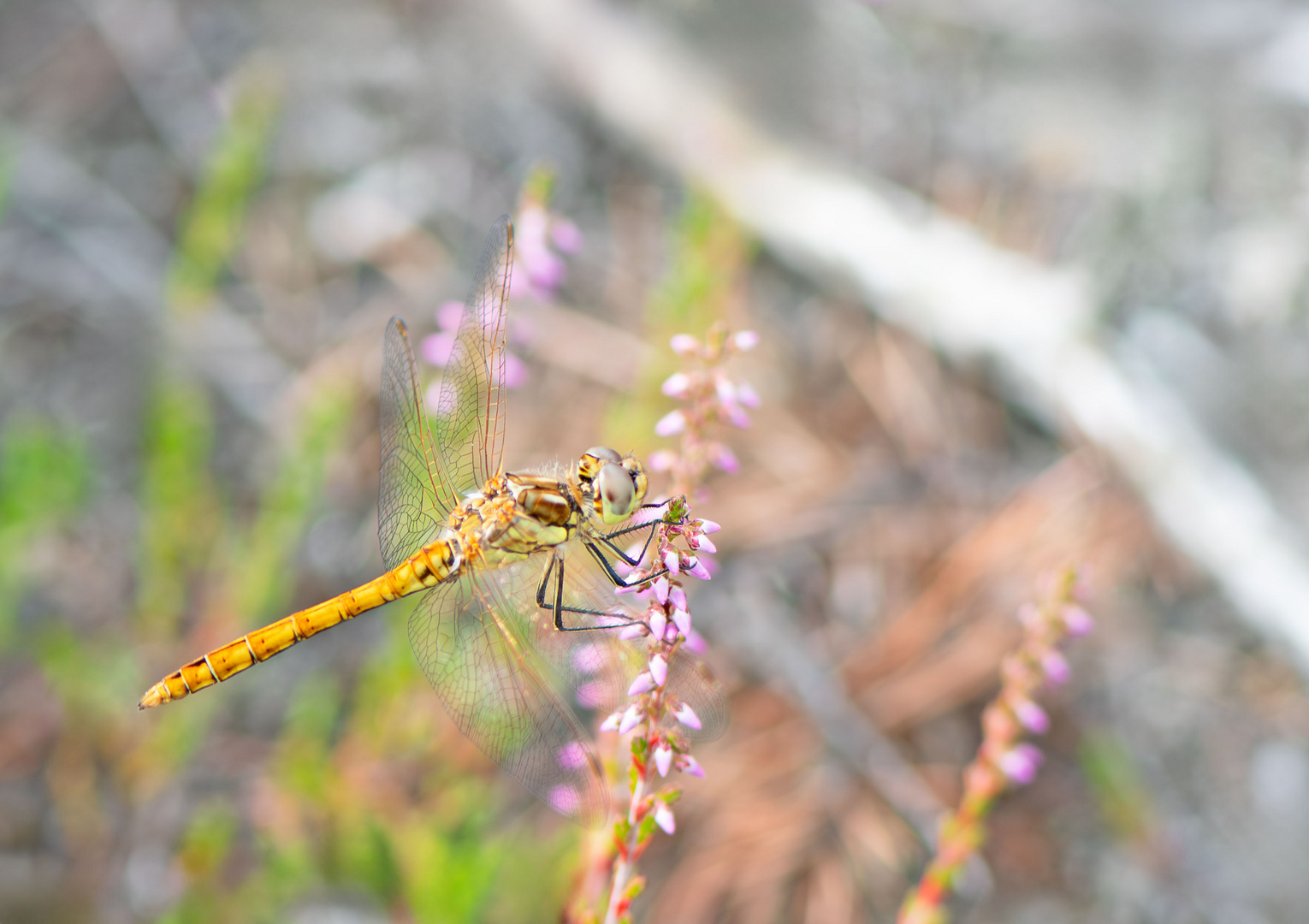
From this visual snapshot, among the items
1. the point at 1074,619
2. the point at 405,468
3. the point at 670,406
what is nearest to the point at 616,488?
the point at 405,468

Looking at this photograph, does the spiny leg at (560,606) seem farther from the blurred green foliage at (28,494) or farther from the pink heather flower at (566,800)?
the blurred green foliage at (28,494)

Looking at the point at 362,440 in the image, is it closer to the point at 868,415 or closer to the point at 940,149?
the point at 868,415

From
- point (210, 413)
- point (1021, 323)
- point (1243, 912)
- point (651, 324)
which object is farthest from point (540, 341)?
point (1243, 912)

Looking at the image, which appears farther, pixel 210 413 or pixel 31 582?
pixel 210 413

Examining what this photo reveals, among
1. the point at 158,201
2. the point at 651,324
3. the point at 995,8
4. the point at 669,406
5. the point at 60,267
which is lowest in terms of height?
the point at 669,406

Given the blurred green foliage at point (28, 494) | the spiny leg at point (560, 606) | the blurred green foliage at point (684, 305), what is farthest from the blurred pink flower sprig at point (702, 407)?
the blurred green foliage at point (28, 494)

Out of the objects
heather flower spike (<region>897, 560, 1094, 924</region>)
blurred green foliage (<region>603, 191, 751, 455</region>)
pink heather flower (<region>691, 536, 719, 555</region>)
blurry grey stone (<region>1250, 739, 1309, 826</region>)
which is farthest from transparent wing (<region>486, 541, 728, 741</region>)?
blurry grey stone (<region>1250, 739, 1309, 826</region>)

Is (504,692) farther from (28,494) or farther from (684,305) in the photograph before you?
(28,494)
